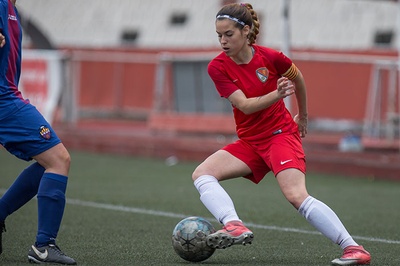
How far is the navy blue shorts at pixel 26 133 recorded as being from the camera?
629 centimetres

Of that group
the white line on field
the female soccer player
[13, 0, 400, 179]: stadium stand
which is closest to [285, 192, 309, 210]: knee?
the female soccer player

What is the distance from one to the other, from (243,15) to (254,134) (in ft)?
2.89

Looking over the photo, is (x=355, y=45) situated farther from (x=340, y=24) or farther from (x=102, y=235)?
(x=102, y=235)

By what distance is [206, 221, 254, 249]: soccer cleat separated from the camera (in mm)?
6277

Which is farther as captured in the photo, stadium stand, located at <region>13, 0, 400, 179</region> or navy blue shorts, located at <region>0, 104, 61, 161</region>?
stadium stand, located at <region>13, 0, 400, 179</region>

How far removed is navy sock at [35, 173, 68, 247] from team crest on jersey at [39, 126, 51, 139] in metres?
0.27

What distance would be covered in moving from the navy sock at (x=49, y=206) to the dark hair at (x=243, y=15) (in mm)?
1652

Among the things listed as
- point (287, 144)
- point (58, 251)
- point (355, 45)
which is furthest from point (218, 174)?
point (355, 45)

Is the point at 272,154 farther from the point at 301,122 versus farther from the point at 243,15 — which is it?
the point at 243,15

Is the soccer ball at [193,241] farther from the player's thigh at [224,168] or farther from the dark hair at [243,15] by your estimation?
the dark hair at [243,15]

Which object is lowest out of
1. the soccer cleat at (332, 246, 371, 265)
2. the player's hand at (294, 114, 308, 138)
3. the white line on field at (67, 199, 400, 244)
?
the white line on field at (67, 199, 400, 244)

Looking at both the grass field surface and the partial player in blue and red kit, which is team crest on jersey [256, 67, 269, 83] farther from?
the partial player in blue and red kit

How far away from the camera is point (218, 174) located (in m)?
6.78

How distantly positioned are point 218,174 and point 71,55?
41.6 ft
